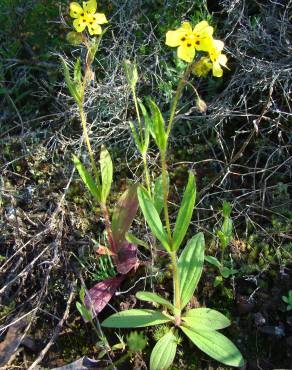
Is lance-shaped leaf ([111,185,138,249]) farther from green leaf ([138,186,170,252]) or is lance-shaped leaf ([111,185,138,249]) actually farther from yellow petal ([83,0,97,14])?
yellow petal ([83,0,97,14])

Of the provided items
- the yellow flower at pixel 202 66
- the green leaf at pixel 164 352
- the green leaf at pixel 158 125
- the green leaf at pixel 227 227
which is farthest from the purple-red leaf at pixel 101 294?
the yellow flower at pixel 202 66

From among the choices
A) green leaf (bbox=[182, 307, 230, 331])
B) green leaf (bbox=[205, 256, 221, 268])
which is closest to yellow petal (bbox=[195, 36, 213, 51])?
green leaf (bbox=[205, 256, 221, 268])

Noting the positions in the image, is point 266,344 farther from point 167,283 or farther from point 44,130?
point 44,130

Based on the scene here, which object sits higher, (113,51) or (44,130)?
(113,51)

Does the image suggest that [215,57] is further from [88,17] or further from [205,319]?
[205,319]

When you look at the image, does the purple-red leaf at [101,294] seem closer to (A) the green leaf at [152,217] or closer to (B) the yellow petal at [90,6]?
(A) the green leaf at [152,217]

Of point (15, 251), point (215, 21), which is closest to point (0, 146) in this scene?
point (15, 251)
